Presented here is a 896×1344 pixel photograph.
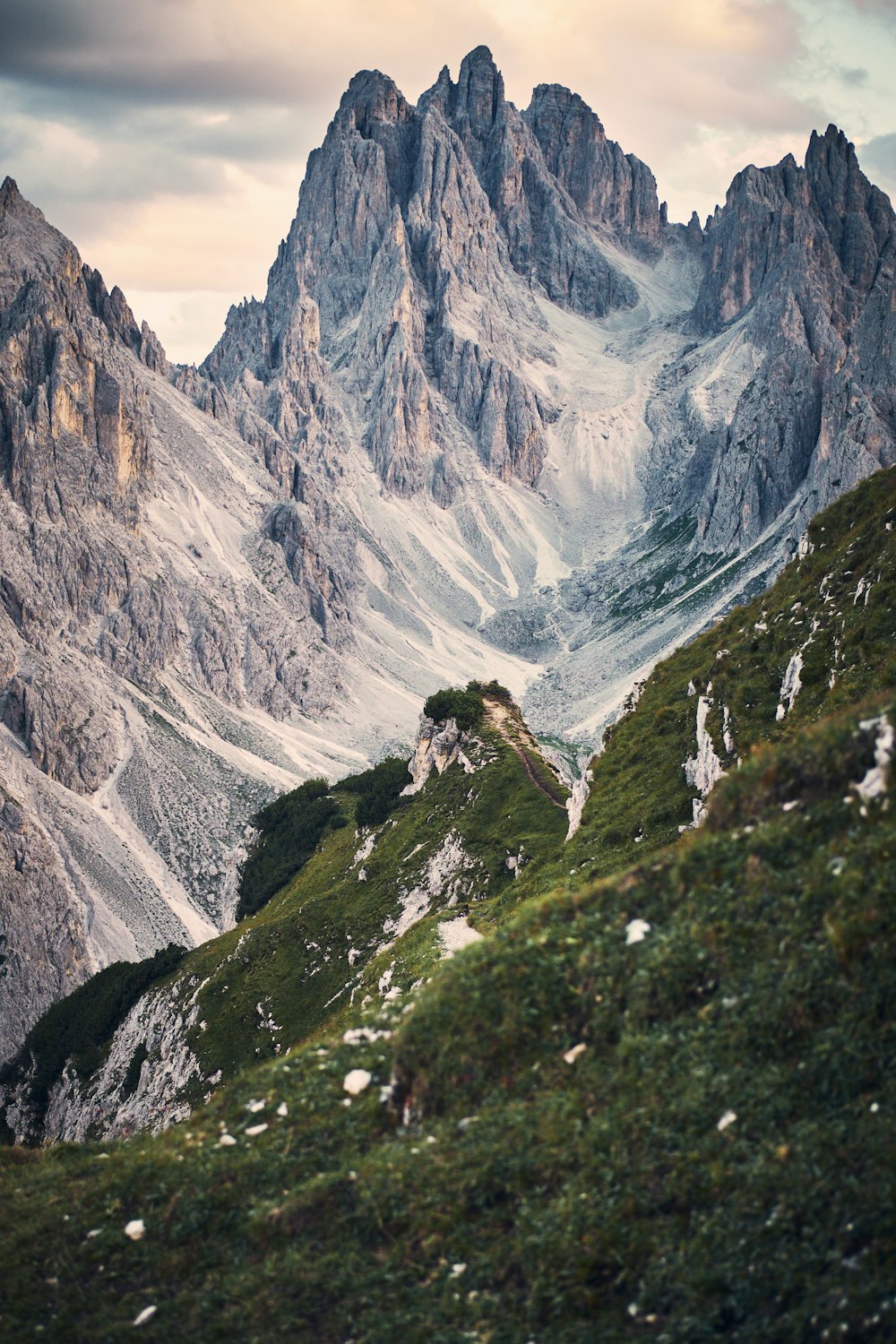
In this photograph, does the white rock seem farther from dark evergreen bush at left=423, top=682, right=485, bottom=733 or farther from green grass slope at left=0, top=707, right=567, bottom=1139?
dark evergreen bush at left=423, top=682, right=485, bottom=733

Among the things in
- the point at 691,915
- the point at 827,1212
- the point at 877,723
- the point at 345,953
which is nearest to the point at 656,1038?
the point at 691,915

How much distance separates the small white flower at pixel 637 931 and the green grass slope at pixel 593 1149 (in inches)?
2.1

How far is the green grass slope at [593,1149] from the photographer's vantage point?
14773 mm

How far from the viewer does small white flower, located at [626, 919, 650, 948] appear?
18781mm

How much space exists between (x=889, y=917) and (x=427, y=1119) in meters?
7.66

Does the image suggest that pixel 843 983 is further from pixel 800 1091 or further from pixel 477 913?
pixel 477 913

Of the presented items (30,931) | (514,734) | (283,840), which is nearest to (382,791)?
(514,734)

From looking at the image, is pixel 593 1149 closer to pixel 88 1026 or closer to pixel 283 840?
pixel 88 1026

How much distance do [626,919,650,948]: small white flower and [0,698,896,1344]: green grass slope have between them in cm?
5

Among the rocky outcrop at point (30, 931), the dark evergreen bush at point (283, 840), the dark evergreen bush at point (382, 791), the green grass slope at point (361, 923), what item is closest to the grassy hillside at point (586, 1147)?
the green grass slope at point (361, 923)

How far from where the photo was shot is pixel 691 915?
60.9 feet

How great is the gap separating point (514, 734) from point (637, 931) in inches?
1978

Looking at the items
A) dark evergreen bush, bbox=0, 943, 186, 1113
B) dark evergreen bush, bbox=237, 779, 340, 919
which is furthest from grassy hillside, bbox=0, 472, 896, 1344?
dark evergreen bush, bbox=237, 779, 340, 919

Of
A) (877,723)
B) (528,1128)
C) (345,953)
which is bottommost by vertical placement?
(345,953)
